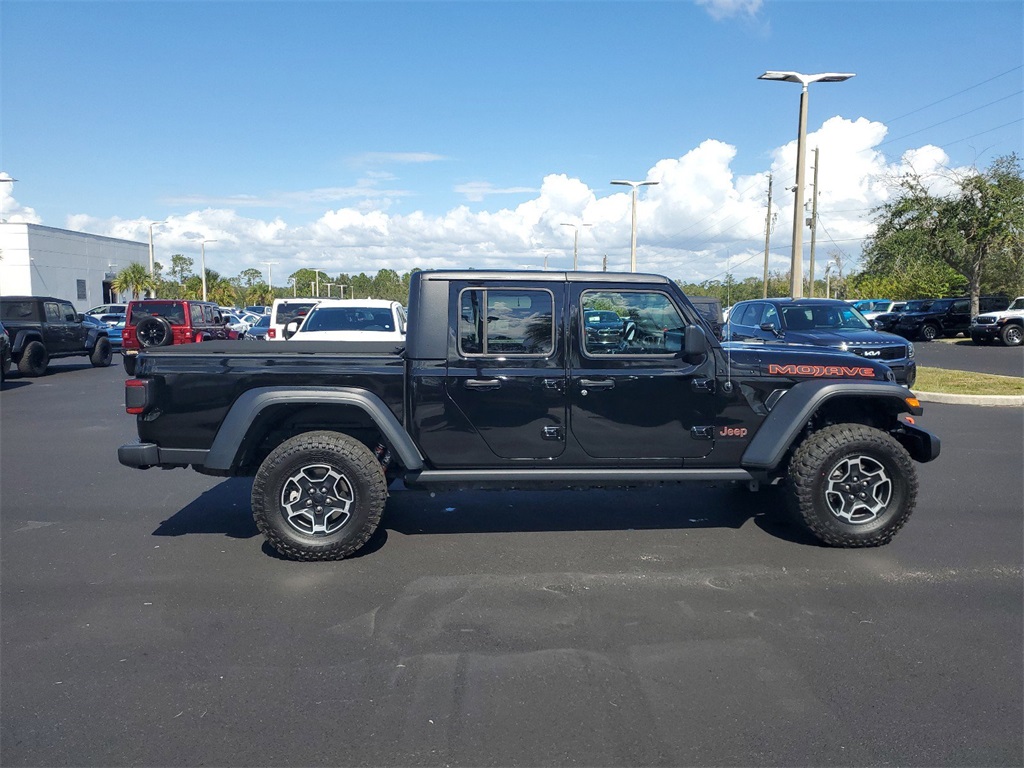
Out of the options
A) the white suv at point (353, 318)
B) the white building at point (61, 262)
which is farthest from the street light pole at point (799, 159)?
the white building at point (61, 262)

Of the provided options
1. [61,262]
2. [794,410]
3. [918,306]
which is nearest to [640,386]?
[794,410]

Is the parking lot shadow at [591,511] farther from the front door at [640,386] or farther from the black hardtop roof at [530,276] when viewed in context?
the black hardtop roof at [530,276]

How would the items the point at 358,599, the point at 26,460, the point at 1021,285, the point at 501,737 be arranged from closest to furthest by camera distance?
the point at 501,737, the point at 358,599, the point at 26,460, the point at 1021,285

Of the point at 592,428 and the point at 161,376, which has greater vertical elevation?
the point at 161,376

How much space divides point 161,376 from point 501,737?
336cm

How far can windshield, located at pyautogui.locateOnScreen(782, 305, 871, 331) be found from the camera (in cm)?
1371

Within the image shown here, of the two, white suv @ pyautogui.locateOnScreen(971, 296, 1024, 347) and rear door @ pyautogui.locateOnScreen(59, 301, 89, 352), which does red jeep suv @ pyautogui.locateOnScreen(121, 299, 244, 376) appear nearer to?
rear door @ pyautogui.locateOnScreen(59, 301, 89, 352)

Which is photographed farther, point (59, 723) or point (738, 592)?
point (738, 592)

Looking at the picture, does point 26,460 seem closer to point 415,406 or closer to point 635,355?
point 415,406

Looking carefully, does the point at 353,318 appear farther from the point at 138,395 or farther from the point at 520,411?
the point at 520,411

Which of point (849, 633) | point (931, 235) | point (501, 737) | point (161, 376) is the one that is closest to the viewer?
point (501, 737)

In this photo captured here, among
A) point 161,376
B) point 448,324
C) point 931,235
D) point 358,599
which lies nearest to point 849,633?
point 358,599

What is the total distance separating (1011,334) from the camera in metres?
27.1

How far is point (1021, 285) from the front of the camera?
4016cm
